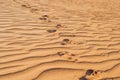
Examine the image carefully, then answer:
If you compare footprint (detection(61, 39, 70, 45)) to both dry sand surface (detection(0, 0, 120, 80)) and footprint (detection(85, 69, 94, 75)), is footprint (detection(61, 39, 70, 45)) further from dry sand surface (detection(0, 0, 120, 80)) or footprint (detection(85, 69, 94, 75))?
footprint (detection(85, 69, 94, 75))

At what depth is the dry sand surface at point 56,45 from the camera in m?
3.20

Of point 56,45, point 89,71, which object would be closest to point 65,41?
point 56,45

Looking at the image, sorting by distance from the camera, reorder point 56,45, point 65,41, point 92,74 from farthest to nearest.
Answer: point 65,41, point 56,45, point 92,74

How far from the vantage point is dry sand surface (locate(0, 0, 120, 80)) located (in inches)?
126

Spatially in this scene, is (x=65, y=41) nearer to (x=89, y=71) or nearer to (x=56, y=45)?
(x=56, y=45)

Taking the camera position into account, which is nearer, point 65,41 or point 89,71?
point 89,71

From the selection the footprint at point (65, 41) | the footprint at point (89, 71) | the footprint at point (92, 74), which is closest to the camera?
the footprint at point (92, 74)

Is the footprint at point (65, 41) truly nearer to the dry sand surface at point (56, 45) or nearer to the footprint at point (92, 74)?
the dry sand surface at point (56, 45)

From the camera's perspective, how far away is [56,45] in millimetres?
4055

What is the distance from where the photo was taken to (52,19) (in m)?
5.68

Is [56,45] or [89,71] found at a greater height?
[56,45]

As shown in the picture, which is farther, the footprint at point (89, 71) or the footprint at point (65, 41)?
the footprint at point (65, 41)

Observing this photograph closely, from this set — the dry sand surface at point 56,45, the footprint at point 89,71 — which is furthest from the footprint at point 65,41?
the footprint at point 89,71

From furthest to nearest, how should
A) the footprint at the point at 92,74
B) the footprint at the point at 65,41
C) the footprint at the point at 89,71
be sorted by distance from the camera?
the footprint at the point at 65,41
the footprint at the point at 89,71
the footprint at the point at 92,74
